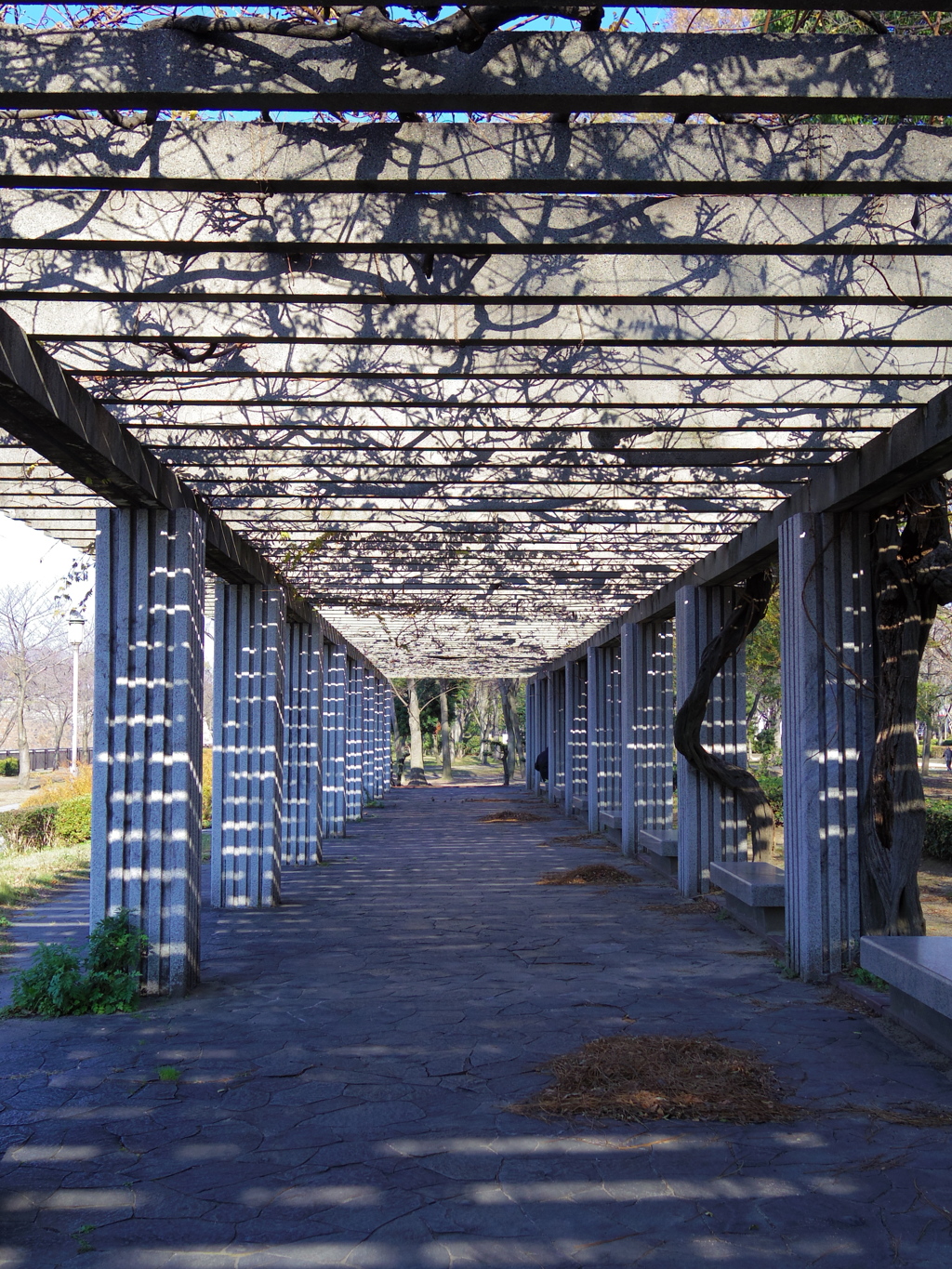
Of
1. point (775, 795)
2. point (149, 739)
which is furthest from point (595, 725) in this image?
point (149, 739)

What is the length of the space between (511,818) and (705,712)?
10351mm

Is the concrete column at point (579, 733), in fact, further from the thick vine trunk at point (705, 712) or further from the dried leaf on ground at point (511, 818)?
the thick vine trunk at point (705, 712)

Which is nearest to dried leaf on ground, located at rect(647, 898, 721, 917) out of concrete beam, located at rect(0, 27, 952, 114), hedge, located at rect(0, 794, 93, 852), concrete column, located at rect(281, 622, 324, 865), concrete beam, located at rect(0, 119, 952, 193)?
concrete column, located at rect(281, 622, 324, 865)

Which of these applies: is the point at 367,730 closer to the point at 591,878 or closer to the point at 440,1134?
the point at 591,878

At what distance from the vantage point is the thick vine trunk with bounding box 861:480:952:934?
634 centimetres

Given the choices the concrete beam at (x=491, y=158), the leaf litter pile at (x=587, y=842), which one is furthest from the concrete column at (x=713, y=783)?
the concrete beam at (x=491, y=158)

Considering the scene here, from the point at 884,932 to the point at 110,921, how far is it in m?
4.61

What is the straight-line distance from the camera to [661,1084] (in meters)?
4.63

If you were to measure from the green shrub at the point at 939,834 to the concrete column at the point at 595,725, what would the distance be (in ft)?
16.4

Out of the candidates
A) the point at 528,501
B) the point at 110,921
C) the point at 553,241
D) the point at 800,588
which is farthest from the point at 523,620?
the point at 553,241

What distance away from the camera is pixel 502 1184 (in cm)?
367

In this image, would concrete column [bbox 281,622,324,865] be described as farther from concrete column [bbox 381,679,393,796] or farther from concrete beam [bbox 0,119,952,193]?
concrete column [bbox 381,679,393,796]

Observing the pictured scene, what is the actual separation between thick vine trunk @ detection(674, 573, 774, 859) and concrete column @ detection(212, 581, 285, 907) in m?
3.82

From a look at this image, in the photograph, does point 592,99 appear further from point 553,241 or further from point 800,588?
point 800,588
